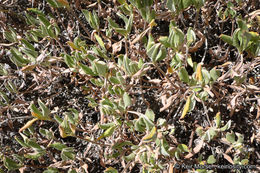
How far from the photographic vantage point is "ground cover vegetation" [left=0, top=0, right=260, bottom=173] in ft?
3.11

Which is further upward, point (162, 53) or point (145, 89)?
point (162, 53)

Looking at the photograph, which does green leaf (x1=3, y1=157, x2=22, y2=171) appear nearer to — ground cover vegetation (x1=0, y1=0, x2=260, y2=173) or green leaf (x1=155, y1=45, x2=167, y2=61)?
ground cover vegetation (x1=0, y1=0, x2=260, y2=173)

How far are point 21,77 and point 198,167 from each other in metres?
0.93

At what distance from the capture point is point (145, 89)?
1.25 meters

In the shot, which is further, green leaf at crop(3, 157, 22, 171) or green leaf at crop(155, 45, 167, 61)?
green leaf at crop(3, 157, 22, 171)

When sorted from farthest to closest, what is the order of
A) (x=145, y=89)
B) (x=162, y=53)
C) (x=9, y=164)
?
(x=145, y=89) → (x=9, y=164) → (x=162, y=53)

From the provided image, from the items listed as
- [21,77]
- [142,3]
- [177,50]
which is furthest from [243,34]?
[21,77]

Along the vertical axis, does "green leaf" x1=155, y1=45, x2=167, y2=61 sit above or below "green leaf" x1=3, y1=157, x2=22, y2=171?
above

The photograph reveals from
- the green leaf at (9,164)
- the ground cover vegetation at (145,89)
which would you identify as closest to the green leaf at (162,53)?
the ground cover vegetation at (145,89)

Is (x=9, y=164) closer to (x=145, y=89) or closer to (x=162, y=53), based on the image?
(x=145, y=89)

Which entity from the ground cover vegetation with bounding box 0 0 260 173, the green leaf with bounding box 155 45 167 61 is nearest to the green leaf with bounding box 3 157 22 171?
the ground cover vegetation with bounding box 0 0 260 173

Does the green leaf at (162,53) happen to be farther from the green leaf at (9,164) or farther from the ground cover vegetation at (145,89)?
the green leaf at (9,164)

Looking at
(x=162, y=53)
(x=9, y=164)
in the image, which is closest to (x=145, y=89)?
(x=162, y=53)

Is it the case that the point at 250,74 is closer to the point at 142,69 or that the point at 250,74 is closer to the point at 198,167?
the point at 198,167
